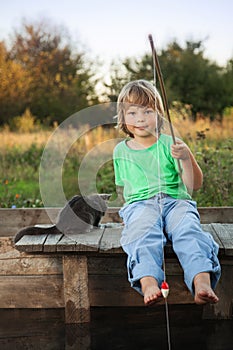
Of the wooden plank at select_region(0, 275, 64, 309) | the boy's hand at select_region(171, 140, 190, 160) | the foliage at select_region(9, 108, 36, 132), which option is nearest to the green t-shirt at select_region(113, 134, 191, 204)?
the boy's hand at select_region(171, 140, 190, 160)

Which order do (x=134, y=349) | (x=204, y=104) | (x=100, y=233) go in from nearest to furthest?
(x=134, y=349)
(x=100, y=233)
(x=204, y=104)

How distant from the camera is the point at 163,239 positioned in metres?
2.89

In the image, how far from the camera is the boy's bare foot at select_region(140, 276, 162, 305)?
2.54 meters

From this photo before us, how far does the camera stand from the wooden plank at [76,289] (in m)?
3.19

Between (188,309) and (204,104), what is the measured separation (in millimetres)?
13618

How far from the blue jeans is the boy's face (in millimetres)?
401

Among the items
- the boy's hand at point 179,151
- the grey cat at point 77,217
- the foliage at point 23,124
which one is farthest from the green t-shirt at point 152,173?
the foliage at point 23,124

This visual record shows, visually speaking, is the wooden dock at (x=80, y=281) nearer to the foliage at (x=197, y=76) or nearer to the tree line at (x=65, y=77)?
the tree line at (x=65, y=77)

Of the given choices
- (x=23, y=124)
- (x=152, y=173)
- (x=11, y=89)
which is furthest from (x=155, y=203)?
(x=11, y=89)

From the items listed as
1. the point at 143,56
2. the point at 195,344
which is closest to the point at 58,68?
the point at 143,56

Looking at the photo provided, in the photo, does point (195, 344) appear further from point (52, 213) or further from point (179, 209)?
point (52, 213)

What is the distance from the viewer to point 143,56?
46.9 feet

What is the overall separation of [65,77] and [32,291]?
49.4 ft

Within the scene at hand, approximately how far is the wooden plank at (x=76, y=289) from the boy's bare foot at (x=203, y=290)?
2.64 feet
